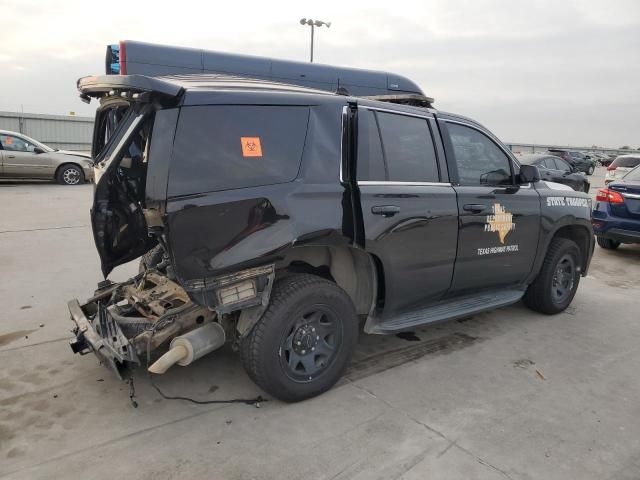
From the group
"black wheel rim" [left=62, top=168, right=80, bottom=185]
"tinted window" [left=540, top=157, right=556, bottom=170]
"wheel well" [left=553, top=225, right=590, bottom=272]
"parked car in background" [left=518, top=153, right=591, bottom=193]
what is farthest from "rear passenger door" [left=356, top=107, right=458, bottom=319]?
"tinted window" [left=540, top=157, right=556, bottom=170]

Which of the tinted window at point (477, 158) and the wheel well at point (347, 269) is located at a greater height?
the tinted window at point (477, 158)

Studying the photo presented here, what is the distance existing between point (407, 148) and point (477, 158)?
2.95ft

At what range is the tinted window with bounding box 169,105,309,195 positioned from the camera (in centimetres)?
294

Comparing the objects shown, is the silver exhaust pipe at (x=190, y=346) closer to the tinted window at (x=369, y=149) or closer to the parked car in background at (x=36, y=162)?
the tinted window at (x=369, y=149)

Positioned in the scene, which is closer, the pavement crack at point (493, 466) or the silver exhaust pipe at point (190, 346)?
the pavement crack at point (493, 466)

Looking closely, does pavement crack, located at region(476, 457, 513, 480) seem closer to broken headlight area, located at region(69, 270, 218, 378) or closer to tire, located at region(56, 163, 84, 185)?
broken headlight area, located at region(69, 270, 218, 378)

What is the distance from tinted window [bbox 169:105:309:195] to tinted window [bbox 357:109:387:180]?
0.48 m

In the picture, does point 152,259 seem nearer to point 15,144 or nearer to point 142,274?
point 142,274

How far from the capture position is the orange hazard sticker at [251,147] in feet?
10.2

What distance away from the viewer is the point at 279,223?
123 inches

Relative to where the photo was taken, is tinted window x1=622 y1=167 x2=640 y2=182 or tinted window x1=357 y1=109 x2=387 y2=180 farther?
tinted window x1=622 y1=167 x2=640 y2=182

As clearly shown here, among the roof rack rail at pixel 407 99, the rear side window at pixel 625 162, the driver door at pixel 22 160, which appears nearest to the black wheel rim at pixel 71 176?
the driver door at pixel 22 160

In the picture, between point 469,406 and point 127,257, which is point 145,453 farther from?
point 469,406

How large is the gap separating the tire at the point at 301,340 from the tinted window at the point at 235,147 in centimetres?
74
